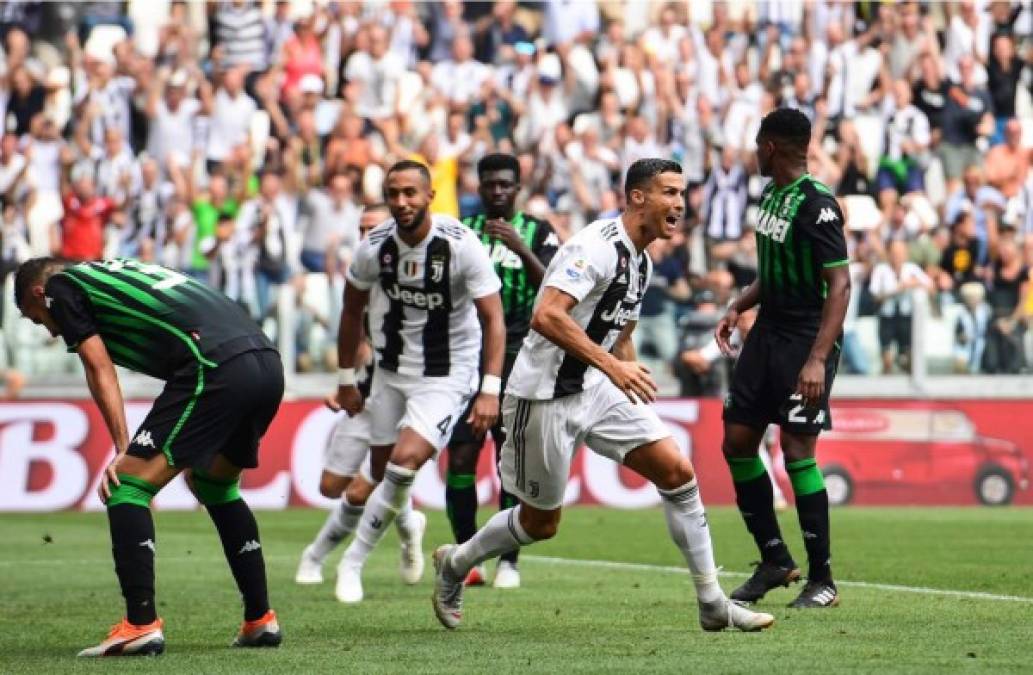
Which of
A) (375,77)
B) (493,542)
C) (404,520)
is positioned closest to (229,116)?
(375,77)

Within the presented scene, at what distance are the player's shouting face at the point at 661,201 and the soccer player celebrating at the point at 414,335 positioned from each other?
78.6 inches

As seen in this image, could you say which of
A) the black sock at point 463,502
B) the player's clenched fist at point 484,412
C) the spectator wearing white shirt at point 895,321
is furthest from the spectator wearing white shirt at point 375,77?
the player's clenched fist at point 484,412

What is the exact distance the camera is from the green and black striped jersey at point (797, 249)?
35.3 feet

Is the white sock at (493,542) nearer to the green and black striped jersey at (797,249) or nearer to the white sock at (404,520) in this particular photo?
the green and black striped jersey at (797,249)

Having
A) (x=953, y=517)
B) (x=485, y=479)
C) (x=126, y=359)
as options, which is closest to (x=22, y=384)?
(x=485, y=479)

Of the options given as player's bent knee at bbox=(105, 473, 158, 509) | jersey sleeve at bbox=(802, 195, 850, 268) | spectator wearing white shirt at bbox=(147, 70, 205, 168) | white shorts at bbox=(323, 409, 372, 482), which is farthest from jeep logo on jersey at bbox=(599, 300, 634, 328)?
spectator wearing white shirt at bbox=(147, 70, 205, 168)

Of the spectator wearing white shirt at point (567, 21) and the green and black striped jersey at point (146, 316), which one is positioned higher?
the green and black striped jersey at point (146, 316)

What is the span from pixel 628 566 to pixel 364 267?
3.76 metres

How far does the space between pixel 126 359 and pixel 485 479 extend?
12.7 meters

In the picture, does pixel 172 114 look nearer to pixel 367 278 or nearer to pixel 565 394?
pixel 367 278

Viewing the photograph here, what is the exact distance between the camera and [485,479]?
21.8m

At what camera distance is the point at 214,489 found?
941 cm

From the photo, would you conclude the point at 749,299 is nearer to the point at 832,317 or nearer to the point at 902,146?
the point at 832,317

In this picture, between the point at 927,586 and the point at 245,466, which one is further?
the point at 927,586
